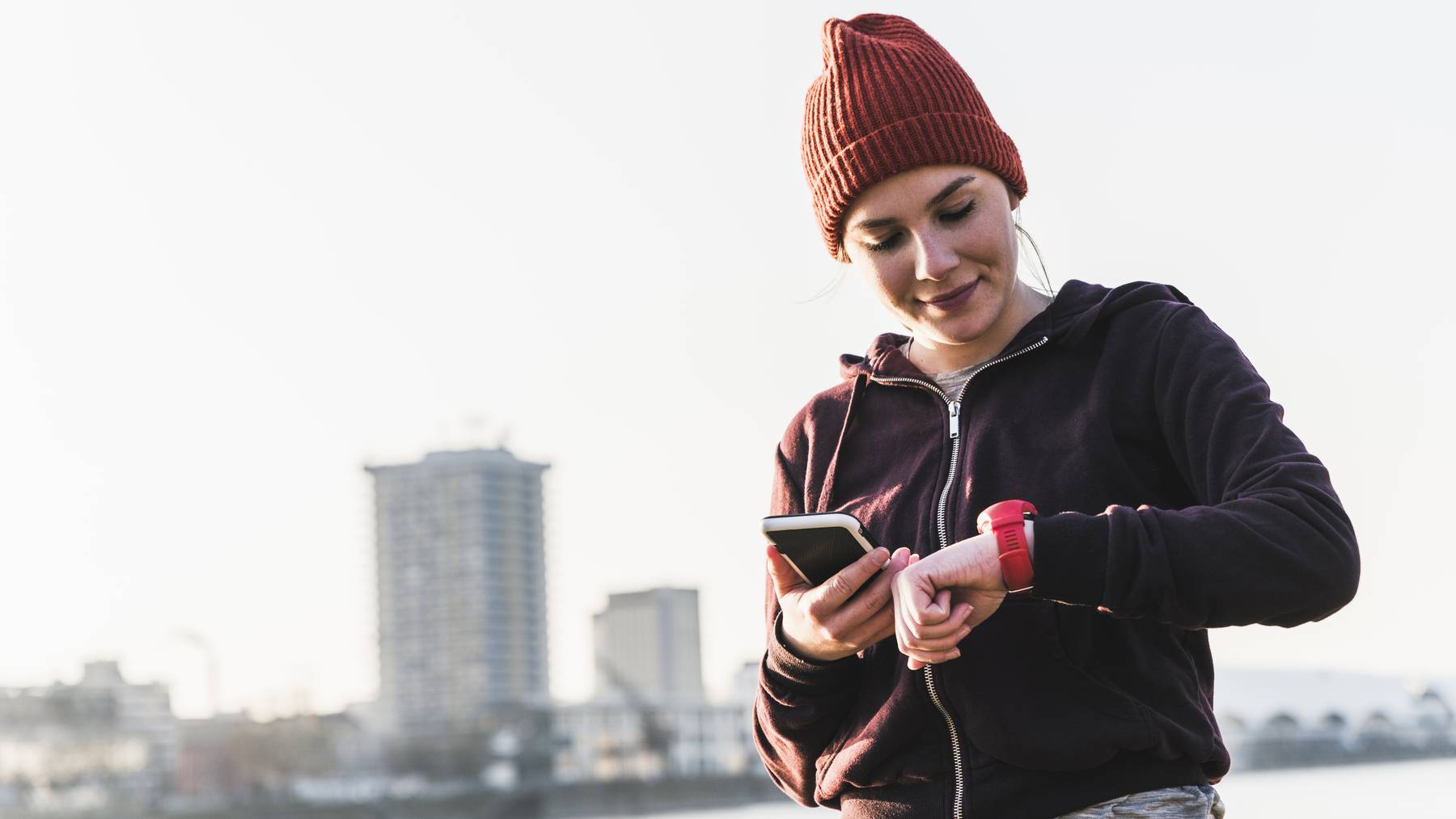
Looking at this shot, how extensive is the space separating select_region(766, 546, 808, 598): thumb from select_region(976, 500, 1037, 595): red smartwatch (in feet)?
1.14

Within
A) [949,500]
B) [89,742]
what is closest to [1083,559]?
[949,500]

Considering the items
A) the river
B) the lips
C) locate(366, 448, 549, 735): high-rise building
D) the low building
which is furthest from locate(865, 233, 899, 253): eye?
locate(366, 448, 549, 735): high-rise building

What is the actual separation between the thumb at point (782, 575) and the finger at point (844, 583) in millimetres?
67

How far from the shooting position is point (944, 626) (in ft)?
7.20

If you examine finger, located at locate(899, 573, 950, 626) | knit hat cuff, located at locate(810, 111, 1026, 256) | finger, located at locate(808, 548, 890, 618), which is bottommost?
finger, located at locate(899, 573, 950, 626)

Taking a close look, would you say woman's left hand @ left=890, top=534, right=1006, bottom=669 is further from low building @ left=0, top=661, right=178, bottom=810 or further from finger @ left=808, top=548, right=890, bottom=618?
low building @ left=0, top=661, right=178, bottom=810

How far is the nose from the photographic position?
101 inches

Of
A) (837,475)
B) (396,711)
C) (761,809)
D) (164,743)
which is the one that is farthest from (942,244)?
(396,711)

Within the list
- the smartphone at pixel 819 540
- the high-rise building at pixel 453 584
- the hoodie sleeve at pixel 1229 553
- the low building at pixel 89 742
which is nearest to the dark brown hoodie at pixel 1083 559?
the hoodie sleeve at pixel 1229 553

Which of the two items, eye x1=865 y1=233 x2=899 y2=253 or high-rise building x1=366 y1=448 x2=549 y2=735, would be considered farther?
high-rise building x1=366 y1=448 x2=549 y2=735

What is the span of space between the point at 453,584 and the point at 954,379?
135061mm

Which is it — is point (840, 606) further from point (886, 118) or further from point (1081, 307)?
point (886, 118)

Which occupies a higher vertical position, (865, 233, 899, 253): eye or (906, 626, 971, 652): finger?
(865, 233, 899, 253): eye

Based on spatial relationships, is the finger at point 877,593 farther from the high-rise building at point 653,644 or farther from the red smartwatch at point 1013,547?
the high-rise building at point 653,644
